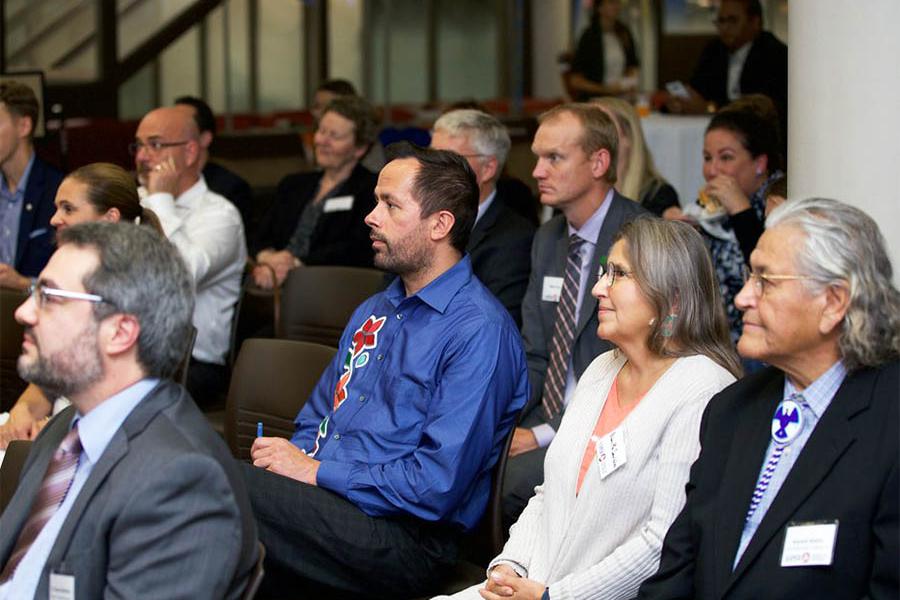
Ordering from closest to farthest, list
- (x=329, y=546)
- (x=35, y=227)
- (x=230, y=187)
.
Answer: (x=329, y=546), (x=35, y=227), (x=230, y=187)

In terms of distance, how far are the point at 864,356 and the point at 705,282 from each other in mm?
618

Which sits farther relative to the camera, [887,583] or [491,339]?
[491,339]

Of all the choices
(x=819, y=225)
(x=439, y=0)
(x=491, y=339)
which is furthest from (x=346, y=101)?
(x=439, y=0)

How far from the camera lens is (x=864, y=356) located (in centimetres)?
232

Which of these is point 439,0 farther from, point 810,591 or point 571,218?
point 810,591

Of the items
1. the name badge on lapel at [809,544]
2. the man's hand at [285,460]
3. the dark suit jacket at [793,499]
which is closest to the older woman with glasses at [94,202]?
the man's hand at [285,460]

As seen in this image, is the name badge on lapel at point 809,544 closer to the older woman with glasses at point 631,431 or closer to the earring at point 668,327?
Result: the older woman with glasses at point 631,431

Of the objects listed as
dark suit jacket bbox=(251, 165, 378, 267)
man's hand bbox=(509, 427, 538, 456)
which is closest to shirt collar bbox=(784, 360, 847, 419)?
man's hand bbox=(509, 427, 538, 456)

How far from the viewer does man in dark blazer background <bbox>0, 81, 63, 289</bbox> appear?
17.8 feet

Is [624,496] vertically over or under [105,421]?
under

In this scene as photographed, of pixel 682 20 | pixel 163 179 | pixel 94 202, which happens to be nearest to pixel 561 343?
pixel 94 202

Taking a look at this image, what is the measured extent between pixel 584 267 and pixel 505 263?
1.55ft

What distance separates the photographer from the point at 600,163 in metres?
4.26

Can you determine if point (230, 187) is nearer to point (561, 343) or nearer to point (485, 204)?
point (485, 204)
